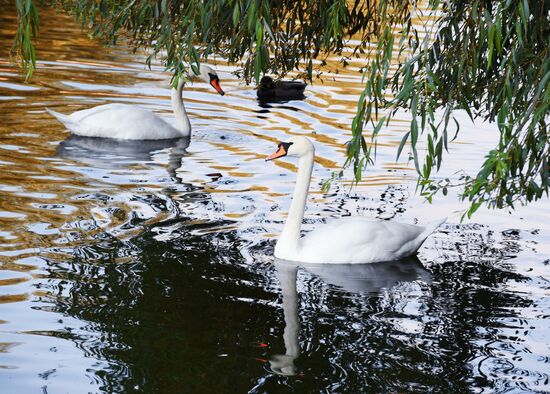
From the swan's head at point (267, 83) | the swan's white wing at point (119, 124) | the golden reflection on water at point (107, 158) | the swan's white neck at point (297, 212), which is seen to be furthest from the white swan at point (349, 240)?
the swan's head at point (267, 83)

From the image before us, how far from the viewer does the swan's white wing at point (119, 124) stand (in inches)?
584

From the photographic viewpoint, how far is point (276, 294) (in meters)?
8.97

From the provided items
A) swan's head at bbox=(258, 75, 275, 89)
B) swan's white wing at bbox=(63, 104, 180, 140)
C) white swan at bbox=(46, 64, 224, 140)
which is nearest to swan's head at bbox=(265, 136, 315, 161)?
white swan at bbox=(46, 64, 224, 140)

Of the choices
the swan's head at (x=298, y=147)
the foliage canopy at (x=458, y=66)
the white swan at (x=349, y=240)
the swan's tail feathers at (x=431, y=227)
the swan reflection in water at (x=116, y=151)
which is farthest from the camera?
the swan reflection in water at (x=116, y=151)

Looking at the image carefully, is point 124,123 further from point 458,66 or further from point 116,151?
point 458,66

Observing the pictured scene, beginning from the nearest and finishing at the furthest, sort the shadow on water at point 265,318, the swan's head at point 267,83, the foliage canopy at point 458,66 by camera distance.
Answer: the foliage canopy at point 458,66 < the shadow on water at point 265,318 < the swan's head at point 267,83

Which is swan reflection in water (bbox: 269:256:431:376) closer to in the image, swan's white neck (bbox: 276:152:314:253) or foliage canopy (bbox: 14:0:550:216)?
swan's white neck (bbox: 276:152:314:253)

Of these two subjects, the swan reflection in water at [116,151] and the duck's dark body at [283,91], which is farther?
the duck's dark body at [283,91]

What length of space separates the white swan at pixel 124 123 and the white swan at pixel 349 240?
5047 millimetres

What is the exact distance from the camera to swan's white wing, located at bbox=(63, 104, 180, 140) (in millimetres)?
14836

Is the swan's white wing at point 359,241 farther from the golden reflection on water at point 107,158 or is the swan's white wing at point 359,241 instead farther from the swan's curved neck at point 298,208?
the golden reflection on water at point 107,158

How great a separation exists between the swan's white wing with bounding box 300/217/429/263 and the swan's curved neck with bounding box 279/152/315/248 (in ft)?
0.42

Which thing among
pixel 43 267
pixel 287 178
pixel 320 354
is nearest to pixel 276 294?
pixel 320 354

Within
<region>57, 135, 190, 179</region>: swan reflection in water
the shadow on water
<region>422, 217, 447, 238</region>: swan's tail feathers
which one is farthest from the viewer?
<region>57, 135, 190, 179</region>: swan reflection in water
